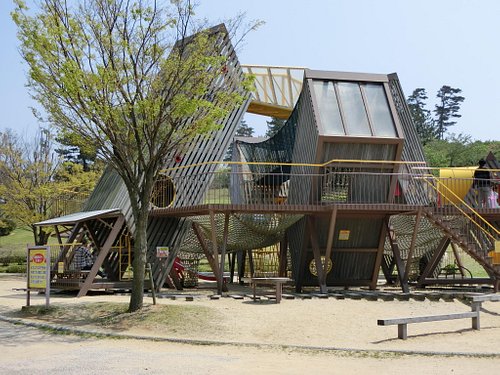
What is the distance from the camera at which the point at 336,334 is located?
14.0 metres

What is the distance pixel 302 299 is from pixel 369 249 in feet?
16.3

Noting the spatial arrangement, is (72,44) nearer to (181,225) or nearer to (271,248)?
(181,225)

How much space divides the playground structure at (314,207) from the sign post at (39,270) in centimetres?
338

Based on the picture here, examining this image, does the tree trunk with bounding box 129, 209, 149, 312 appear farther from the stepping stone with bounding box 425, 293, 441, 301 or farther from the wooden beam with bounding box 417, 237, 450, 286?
the wooden beam with bounding box 417, 237, 450, 286

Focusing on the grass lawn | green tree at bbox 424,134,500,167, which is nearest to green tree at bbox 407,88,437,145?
green tree at bbox 424,134,500,167

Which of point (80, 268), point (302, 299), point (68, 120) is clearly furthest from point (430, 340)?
point (80, 268)

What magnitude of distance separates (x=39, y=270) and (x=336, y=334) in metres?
7.62

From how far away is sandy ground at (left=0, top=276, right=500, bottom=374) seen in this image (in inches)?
432

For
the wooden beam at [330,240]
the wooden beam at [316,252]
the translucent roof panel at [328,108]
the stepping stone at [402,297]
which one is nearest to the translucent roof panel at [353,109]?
the translucent roof panel at [328,108]

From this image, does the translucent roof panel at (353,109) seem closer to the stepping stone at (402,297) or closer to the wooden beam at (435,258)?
the stepping stone at (402,297)

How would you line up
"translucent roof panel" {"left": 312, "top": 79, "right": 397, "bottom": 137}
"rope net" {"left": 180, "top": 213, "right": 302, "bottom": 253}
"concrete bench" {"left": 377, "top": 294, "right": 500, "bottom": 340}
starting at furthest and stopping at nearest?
"translucent roof panel" {"left": 312, "top": 79, "right": 397, "bottom": 137}, "rope net" {"left": 180, "top": 213, "right": 302, "bottom": 253}, "concrete bench" {"left": 377, "top": 294, "right": 500, "bottom": 340}

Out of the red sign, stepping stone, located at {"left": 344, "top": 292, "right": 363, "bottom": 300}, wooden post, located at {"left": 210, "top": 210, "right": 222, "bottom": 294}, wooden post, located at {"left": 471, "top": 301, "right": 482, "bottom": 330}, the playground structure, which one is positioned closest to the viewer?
wooden post, located at {"left": 471, "top": 301, "right": 482, "bottom": 330}

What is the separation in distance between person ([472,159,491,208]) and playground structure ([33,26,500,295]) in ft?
1.00

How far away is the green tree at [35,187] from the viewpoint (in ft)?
104
